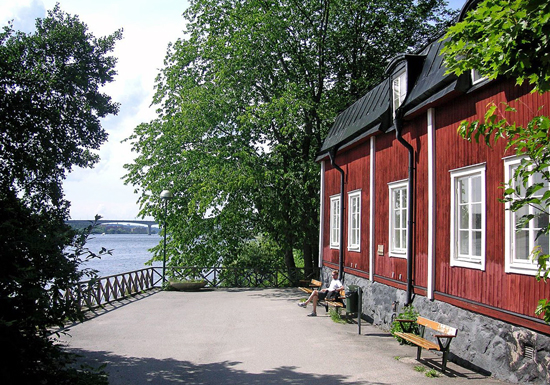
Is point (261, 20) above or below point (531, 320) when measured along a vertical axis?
above

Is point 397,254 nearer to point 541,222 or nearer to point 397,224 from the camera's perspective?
point 397,224

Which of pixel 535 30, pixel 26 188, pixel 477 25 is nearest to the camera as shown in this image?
pixel 535 30

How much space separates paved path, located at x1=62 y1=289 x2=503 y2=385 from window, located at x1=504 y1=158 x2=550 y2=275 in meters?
1.75

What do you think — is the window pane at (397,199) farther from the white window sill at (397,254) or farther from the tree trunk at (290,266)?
the tree trunk at (290,266)

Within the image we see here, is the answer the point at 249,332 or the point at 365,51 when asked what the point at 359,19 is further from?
the point at 249,332

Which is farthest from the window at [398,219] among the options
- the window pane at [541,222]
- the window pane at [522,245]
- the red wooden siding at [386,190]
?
the window pane at [541,222]

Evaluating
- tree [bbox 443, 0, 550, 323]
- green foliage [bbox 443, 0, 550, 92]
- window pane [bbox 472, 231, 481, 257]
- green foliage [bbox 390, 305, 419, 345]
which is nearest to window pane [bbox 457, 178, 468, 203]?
window pane [bbox 472, 231, 481, 257]

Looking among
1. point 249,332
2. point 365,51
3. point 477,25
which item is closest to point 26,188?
point 477,25

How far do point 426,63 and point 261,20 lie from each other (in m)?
11.9

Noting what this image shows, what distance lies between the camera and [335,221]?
19109 millimetres

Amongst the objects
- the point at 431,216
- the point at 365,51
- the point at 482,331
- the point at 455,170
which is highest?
the point at 365,51

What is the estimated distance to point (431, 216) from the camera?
1074cm

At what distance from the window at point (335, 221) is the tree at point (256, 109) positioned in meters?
3.64

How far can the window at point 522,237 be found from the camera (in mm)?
7547
